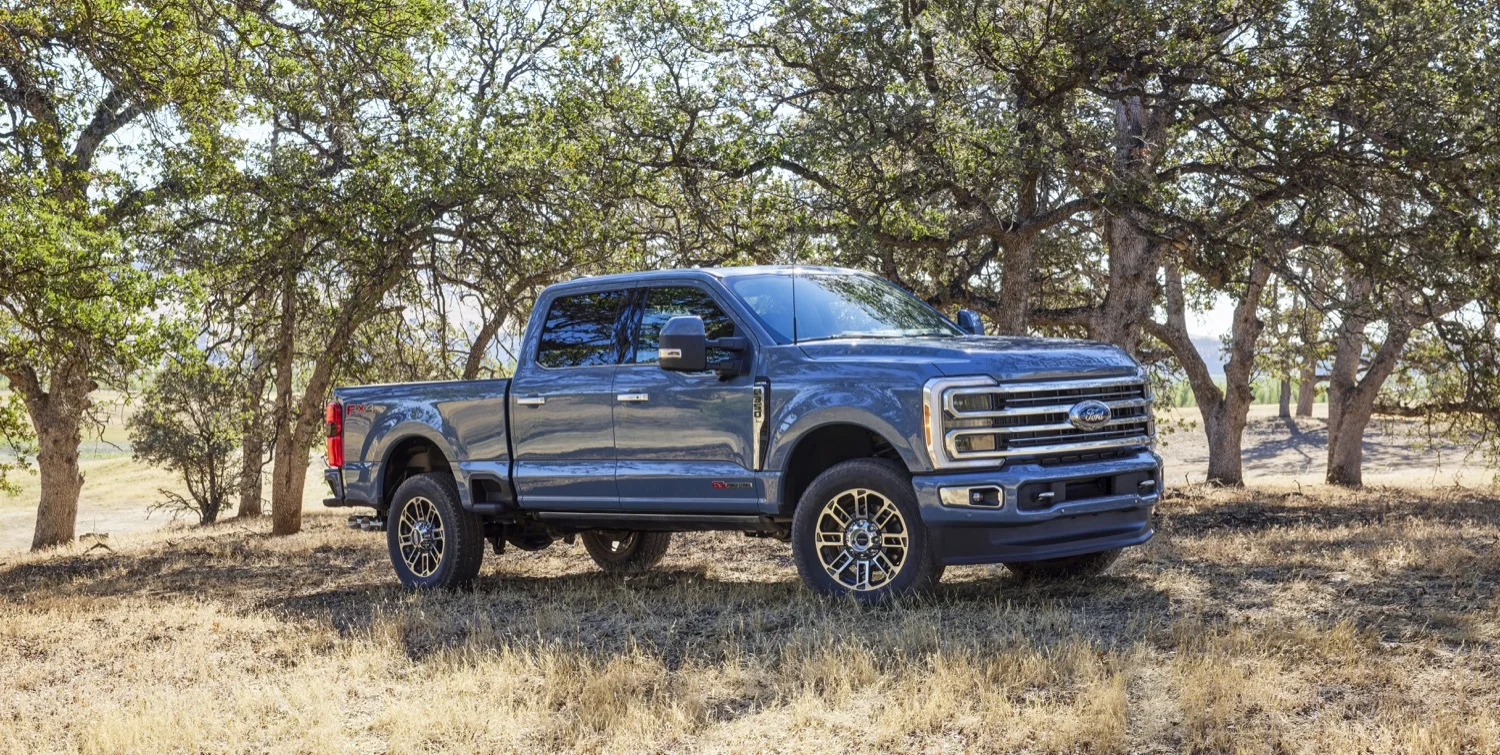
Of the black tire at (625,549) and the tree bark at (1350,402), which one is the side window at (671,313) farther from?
the tree bark at (1350,402)

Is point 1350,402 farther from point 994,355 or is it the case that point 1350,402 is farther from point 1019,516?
point 1019,516

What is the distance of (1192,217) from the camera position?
1562cm

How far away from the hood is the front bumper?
1.72ft

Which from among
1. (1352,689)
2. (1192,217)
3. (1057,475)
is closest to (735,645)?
(1057,475)

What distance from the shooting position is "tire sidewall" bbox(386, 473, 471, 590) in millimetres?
10086

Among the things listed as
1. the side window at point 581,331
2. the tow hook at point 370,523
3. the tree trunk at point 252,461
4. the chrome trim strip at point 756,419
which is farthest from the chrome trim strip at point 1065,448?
the tree trunk at point 252,461

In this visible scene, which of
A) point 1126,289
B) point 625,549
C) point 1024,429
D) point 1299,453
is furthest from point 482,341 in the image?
point 1299,453

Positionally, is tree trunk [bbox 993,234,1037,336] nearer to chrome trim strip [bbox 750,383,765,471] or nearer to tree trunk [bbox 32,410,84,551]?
chrome trim strip [bbox 750,383,765,471]

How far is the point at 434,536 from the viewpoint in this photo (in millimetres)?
10336

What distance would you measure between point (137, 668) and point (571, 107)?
1004 centimetres

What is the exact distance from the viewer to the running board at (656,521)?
867cm

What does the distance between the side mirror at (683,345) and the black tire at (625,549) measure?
342cm

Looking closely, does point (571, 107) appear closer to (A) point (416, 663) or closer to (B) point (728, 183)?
(B) point (728, 183)

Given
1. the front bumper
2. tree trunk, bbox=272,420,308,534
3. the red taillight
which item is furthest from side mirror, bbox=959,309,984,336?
tree trunk, bbox=272,420,308,534
